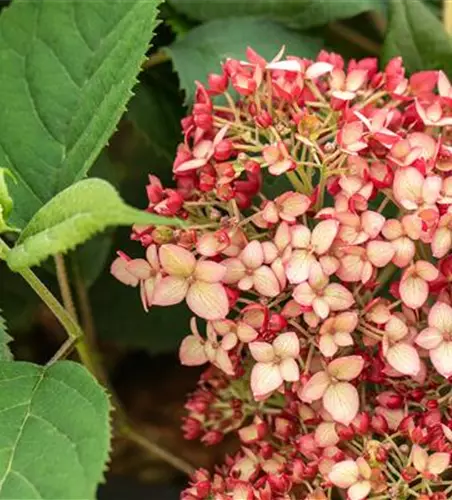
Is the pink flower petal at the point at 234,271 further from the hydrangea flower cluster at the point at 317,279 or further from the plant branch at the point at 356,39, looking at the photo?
the plant branch at the point at 356,39

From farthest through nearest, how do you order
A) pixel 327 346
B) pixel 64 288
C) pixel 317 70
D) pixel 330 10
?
pixel 330 10 < pixel 64 288 < pixel 317 70 < pixel 327 346

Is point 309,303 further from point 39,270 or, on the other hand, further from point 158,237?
point 39,270

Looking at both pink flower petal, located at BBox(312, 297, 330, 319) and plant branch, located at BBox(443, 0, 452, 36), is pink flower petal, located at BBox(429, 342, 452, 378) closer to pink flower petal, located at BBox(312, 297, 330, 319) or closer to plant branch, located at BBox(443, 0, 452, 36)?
pink flower petal, located at BBox(312, 297, 330, 319)

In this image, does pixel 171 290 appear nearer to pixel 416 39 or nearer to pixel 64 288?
pixel 64 288

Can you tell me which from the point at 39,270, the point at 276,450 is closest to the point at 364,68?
the point at 276,450

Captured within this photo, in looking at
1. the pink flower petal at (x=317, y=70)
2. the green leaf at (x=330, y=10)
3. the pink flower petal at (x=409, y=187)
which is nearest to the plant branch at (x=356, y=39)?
the green leaf at (x=330, y=10)

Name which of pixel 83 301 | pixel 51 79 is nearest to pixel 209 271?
pixel 51 79
